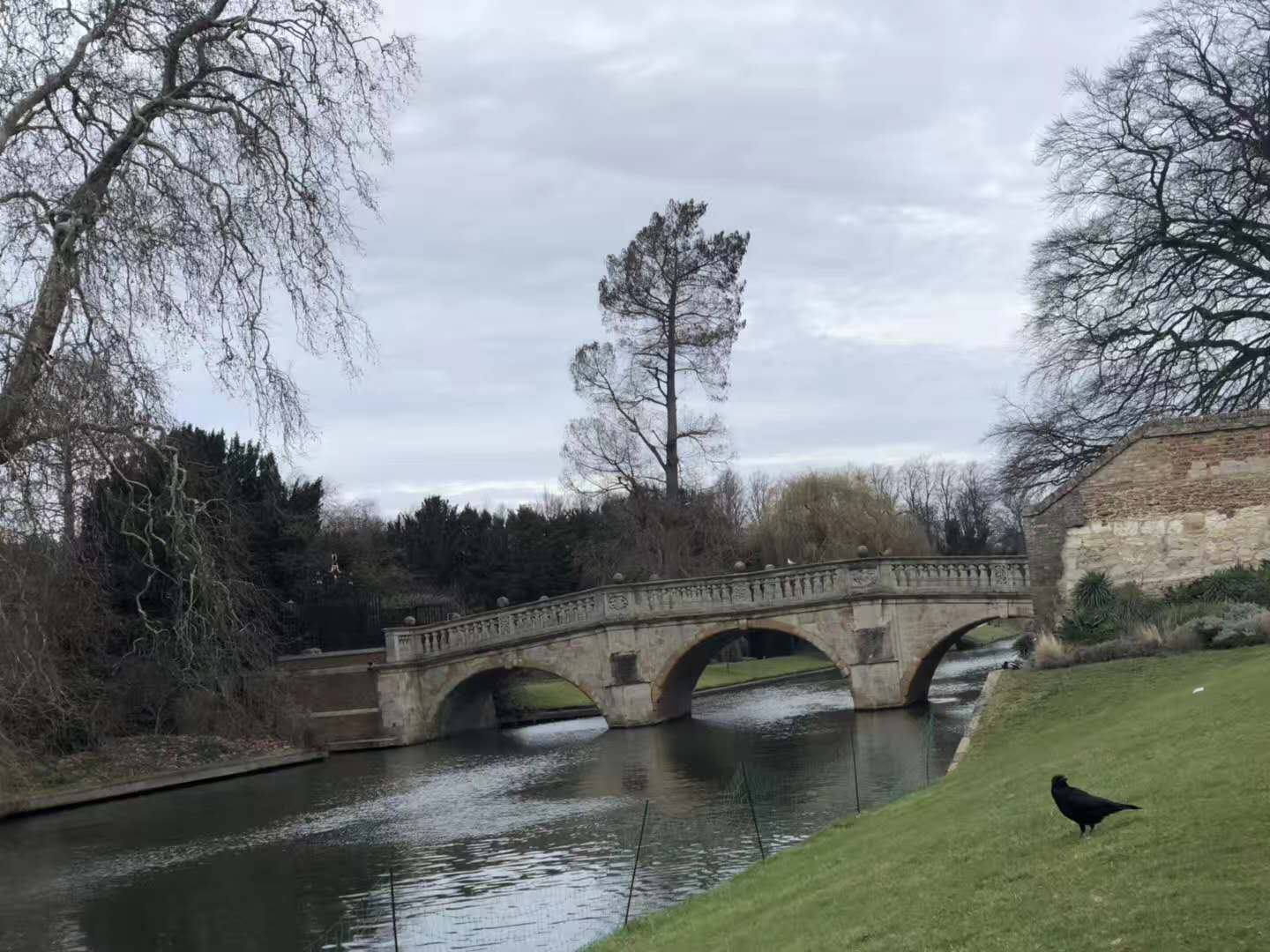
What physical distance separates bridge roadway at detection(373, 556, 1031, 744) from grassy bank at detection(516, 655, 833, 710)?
13.3ft

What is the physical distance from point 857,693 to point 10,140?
25108mm

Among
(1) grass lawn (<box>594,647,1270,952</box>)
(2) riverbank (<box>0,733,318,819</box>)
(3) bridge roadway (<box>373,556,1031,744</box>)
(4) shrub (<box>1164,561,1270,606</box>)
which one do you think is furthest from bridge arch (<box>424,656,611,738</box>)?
(1) grass lawn (<box>594,647,1270,952</box>)

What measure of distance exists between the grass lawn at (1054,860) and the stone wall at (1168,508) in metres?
7.77

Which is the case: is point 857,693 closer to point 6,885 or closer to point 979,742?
point 979,742

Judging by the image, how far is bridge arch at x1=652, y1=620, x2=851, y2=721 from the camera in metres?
31.6

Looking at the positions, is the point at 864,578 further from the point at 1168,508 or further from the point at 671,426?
the point at 671,426

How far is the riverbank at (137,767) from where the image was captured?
80.0 feet

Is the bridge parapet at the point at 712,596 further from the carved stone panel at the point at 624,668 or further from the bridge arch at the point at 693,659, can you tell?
the carved stone panel at the point at 624,668

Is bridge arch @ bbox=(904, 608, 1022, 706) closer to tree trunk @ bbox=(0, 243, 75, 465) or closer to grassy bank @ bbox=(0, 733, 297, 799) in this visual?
grassy bank @ bbox=(0, 733, 297, 799)

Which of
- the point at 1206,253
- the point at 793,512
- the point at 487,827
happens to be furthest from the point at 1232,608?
the point at 793,512

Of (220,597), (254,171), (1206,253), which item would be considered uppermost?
(1206,253)

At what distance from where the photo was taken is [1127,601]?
20.9 metres

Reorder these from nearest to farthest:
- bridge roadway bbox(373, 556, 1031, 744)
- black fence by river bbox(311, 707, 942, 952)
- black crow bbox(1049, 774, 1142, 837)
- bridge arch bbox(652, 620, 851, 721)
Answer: black crow bbox(1049, 774, 1142, 837), black fence by river bbox(311, 707, 942, 952), bridge roadway bbox(373, 556, 1031, 744), bridge arch bbox(652, 620, 851, 721)

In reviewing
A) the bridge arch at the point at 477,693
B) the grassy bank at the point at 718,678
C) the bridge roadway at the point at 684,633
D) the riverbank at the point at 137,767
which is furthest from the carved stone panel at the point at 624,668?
the riverbank at the point at 137,767
